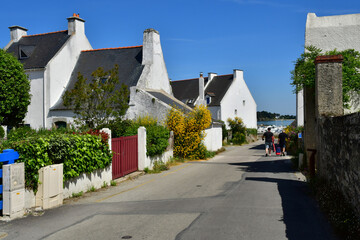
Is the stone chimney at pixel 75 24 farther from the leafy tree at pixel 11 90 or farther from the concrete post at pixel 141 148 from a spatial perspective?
the concrete post at pixel 141 148

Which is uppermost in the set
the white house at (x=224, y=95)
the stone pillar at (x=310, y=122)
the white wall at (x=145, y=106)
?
the white house at (x=224, y=95)

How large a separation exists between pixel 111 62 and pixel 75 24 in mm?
4518

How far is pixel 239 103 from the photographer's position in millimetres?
47719

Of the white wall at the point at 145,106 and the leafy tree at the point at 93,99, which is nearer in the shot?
the leafy tree at the point at 93,99

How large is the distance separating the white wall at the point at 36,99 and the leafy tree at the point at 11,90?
169 inches

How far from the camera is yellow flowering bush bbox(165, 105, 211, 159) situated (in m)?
20.3

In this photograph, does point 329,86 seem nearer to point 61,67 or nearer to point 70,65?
point 61,67

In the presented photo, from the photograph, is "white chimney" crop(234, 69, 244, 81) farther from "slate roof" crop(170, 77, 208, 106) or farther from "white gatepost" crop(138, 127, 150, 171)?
"white gatepost" crop(138, 127, 150, 171)

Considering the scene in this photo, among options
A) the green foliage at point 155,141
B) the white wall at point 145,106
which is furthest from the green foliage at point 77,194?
the white wall at point 145,106

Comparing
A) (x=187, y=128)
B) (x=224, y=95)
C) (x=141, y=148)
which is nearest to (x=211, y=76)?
(x=224, y=95)

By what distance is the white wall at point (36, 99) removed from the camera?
26.8m

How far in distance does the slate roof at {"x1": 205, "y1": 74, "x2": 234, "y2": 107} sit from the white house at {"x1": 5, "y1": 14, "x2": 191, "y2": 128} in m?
14.8

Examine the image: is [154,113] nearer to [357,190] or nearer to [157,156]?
[157,156]

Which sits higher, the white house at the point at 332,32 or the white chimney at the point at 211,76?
the white chimney at the point at 211,76
